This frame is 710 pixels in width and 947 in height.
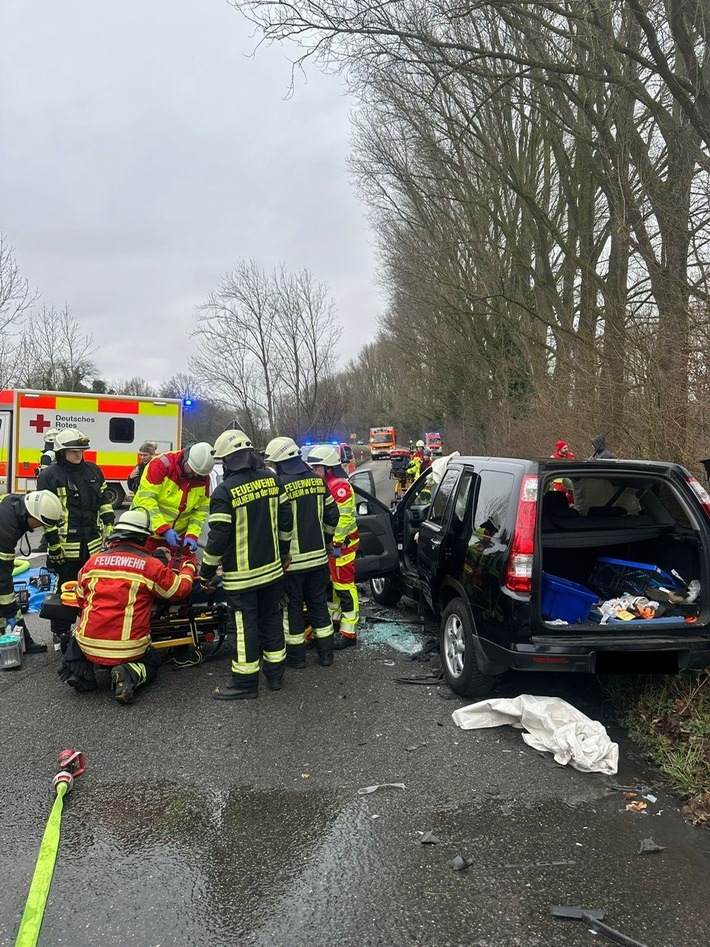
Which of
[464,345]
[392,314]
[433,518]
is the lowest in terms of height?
[433,518]

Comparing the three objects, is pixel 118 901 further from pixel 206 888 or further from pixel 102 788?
pixel 102 788

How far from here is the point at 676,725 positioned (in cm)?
361

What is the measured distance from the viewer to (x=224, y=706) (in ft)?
14.2

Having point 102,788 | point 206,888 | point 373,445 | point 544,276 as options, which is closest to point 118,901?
point 206,888

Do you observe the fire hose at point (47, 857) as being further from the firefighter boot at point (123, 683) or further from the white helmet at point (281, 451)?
the white helmet at point (281, 451)

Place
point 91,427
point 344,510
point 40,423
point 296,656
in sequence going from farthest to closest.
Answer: point 91,427, point 40,423, point 344,510, point 296,656

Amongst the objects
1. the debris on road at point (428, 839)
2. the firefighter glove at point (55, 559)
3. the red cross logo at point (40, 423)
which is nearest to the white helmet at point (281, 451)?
the firefighter glove at point (55, 559)

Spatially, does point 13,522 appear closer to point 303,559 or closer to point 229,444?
point 229,444

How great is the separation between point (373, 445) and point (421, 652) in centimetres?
5222

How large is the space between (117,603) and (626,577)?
3429 millimetres

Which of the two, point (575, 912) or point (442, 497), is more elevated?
point (442, 497)

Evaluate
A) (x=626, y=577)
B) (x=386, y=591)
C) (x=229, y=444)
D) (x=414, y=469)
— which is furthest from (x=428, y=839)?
(x=414, y=469)

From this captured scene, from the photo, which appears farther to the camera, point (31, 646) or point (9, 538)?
point (31, 646)

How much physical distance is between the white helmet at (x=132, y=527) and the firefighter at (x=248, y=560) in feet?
1.60
